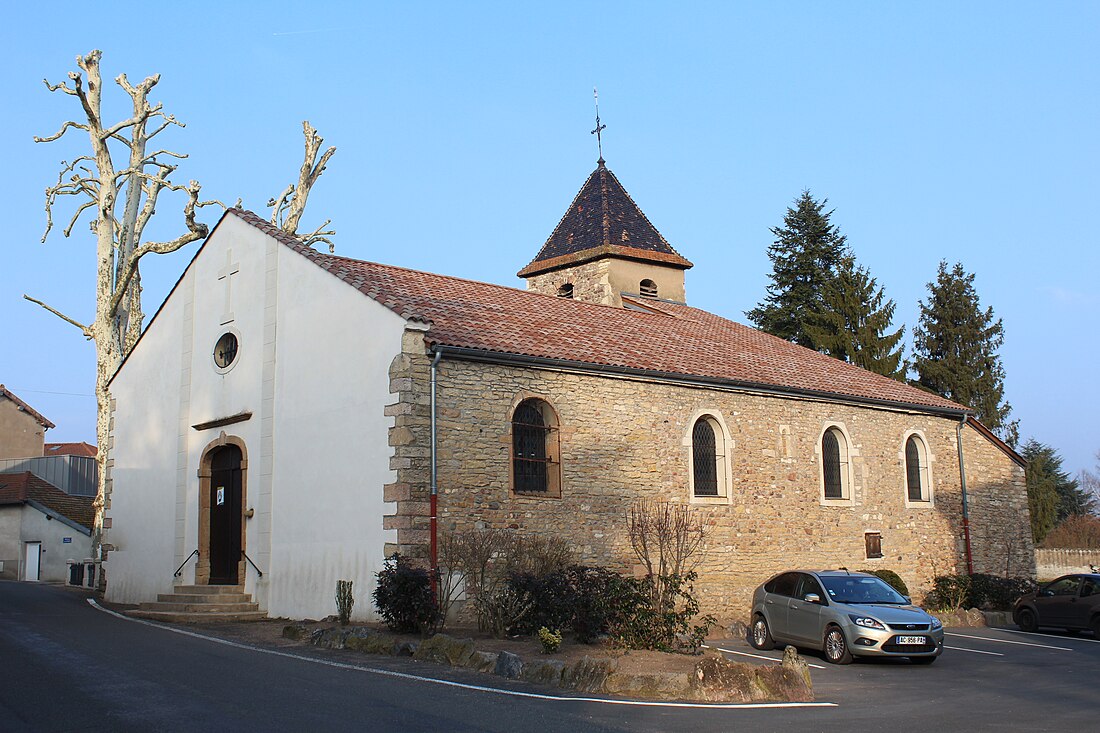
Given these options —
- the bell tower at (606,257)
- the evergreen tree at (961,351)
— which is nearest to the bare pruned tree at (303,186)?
the bell tower at (606,257)

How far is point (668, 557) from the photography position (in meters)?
19.3

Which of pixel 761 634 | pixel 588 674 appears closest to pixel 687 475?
pixel 761 634

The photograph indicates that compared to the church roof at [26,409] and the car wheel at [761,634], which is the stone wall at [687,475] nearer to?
the car wheel at [761,634]

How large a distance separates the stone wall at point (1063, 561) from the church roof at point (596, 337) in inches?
522

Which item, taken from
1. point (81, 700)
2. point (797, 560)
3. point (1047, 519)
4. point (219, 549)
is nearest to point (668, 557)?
point (797, 560)

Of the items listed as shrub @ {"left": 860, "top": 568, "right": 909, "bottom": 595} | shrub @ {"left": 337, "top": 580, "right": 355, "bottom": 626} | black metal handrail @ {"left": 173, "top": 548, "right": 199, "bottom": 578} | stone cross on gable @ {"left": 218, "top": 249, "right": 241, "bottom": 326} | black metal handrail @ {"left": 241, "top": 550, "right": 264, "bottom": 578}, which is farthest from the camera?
shrub @ {"left": 860, "top": 568, "right": 909, "bottom": 595}

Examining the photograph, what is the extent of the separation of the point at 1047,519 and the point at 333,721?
130ft

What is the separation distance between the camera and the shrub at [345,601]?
16172mm

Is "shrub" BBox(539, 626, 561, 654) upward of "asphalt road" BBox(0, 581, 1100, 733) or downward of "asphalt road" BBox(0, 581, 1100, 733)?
upward

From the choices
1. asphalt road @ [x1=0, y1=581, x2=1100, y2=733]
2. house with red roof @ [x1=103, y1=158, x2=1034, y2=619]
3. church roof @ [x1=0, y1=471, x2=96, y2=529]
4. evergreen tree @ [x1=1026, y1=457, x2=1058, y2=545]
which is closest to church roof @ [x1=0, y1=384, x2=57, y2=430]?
church roof @ [x1=0, y1=471, x2=96, y2=529]

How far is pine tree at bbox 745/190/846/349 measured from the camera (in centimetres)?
4016

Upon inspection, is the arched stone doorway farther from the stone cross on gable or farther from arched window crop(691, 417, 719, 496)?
arched window crop(691, 417, 719, 496)

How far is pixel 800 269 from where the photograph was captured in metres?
40.6

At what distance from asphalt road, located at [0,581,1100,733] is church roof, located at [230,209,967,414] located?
636cm
